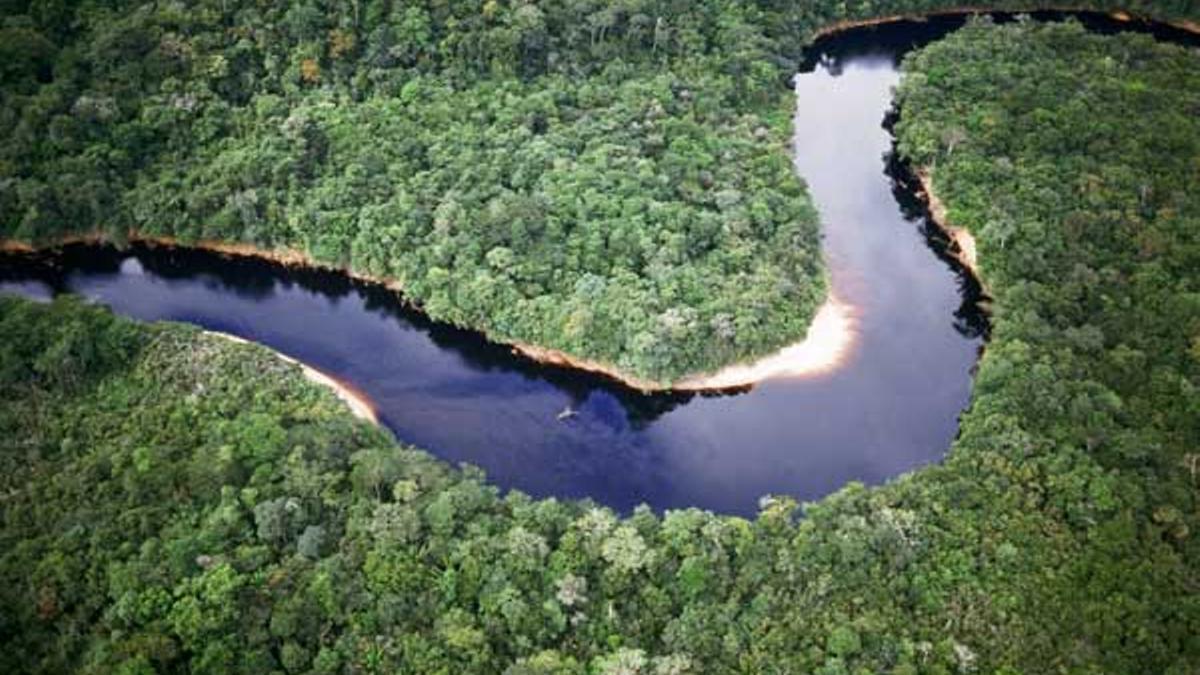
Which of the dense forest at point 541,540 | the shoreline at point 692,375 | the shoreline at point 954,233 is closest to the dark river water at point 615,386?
the shoreline at point 692,375

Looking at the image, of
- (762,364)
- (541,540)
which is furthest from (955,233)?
(541,540)

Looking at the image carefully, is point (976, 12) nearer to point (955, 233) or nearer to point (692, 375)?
point (955, 233)

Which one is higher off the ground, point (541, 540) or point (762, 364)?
point (541, 540)

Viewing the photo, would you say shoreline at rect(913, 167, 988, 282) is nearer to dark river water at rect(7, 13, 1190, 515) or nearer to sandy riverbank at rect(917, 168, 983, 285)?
sandy riverbank at rect(917, 168, 983, 285)

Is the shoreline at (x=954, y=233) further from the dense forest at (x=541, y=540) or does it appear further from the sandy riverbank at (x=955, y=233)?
the dense forest at (x=541, y=540)

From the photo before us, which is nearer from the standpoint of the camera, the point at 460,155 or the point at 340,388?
the point at 340,388

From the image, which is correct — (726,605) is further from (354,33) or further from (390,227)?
(354,33)

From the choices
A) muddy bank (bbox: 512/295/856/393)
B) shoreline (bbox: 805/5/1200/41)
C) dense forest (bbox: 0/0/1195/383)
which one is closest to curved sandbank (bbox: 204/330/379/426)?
dense forest (bbox: 0/0/1195/383)
